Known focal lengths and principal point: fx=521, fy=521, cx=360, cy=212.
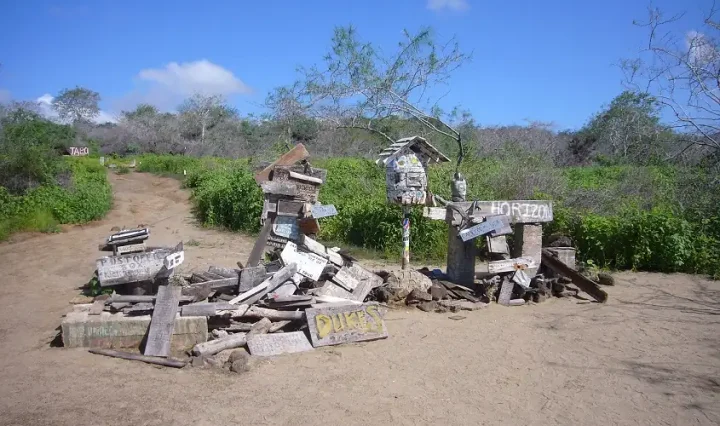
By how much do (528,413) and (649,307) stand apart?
409 centimetres

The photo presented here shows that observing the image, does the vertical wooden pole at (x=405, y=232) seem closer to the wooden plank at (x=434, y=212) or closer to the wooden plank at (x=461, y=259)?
the wooden plank at (x=434, y=212)

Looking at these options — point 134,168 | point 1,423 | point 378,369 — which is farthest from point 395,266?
point 134,168

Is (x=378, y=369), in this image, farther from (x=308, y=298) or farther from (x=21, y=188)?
(x=21, y=188)

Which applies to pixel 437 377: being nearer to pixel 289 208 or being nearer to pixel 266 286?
pixel 266 286

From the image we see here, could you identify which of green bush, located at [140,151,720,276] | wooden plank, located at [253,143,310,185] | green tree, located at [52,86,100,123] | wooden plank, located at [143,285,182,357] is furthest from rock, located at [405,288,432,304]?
green tree, located at [52,86,100,123]

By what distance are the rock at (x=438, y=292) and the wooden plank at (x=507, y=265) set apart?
29.0 inches

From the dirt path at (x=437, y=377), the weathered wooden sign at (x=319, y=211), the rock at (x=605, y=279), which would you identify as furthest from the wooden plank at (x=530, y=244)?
the weathered wooden sign at (x=319, y=211)

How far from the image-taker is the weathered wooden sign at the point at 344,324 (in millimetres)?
5969

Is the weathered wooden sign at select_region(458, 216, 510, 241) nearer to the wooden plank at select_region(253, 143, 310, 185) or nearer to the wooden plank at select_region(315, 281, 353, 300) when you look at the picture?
the wooden plank at select_region(315, 281, 353, 300)

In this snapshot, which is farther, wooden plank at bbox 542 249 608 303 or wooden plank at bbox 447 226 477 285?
wooden plank at bbox 447 226 477 285

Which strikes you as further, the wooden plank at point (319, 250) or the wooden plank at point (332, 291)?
the wooden plank at point (319, 250)

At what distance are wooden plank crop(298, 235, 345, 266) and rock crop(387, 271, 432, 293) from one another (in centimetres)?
80

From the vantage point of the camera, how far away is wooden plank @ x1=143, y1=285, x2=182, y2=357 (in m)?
5.61

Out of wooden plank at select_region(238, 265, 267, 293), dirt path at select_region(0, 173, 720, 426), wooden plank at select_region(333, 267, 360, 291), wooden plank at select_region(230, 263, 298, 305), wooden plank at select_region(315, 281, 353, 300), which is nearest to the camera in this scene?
dirt path at select_region(0, 173, 720, 426)
